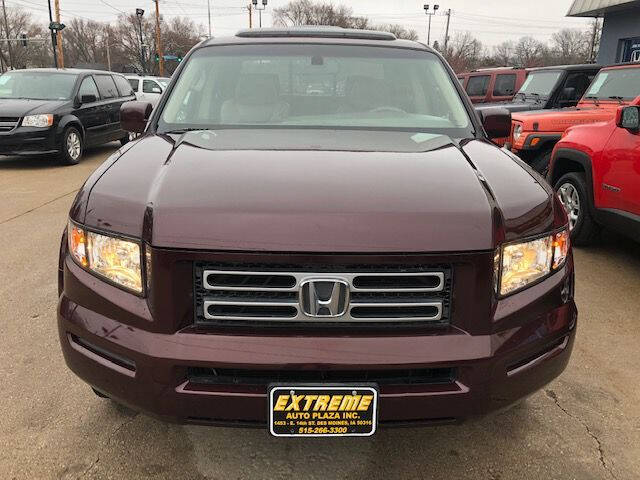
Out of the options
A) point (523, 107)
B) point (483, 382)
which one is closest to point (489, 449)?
point (483, 382)

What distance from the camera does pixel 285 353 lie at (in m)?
1.81

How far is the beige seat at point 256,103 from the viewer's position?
10.0 feet

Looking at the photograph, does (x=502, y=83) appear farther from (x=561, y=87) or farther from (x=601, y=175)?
(x=601, y=175)

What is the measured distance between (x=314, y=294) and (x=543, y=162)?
21.5 feet

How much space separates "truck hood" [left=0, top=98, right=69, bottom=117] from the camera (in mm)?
9664

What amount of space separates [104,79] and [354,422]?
11615 mm

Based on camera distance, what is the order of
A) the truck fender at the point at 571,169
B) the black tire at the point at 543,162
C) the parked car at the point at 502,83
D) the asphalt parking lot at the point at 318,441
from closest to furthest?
the asphalt parking lot at the point at 318,441, the truck fender at the point at 571,169, the black tire at the point at 543,162, the parked car at the point at 502,83

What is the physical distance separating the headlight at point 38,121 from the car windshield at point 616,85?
8453 millimetres

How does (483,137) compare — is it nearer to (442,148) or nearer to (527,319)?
(442,148)

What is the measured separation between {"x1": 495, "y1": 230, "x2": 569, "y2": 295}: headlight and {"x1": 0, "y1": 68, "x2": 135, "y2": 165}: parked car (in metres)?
9.52

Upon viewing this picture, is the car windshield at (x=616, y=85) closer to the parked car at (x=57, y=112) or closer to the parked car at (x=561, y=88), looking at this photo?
the parked car at (x=561, y=88)

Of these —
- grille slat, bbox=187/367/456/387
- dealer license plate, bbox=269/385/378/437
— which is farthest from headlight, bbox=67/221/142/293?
dealer license plate, bbox=269/385/378/437

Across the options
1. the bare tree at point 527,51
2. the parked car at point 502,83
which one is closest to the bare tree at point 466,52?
the bare tree at point 527,51

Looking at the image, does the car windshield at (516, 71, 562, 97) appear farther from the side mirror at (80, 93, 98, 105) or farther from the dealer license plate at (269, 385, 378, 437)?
the dealer license plate at (269, 385, 378, 437)
